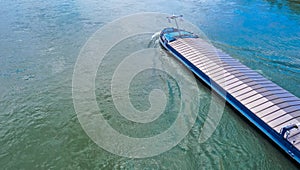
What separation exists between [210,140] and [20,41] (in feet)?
50.5

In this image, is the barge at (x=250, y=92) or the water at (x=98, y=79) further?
the barge at (x=250, y=92)

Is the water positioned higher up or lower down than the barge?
lower down

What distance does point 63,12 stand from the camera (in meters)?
24.3

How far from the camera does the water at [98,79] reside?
31.7 ft

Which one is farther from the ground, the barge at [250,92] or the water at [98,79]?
the barge at [250,92]

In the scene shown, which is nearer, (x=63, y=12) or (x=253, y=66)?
(x=253, y=66)

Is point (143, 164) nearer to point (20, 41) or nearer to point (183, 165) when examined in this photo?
point (183, 165)

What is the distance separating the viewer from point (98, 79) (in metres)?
14.3

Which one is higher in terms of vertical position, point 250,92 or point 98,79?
point 250,92

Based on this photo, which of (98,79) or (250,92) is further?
(98,79)

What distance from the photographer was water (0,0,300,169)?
31.7 ft

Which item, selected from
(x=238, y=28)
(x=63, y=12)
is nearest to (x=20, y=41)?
(x=63, y=12)

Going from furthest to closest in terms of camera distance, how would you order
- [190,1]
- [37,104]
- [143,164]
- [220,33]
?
[190,1], [220,33], [37,104], [143,164]

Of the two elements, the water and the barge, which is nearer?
the water
